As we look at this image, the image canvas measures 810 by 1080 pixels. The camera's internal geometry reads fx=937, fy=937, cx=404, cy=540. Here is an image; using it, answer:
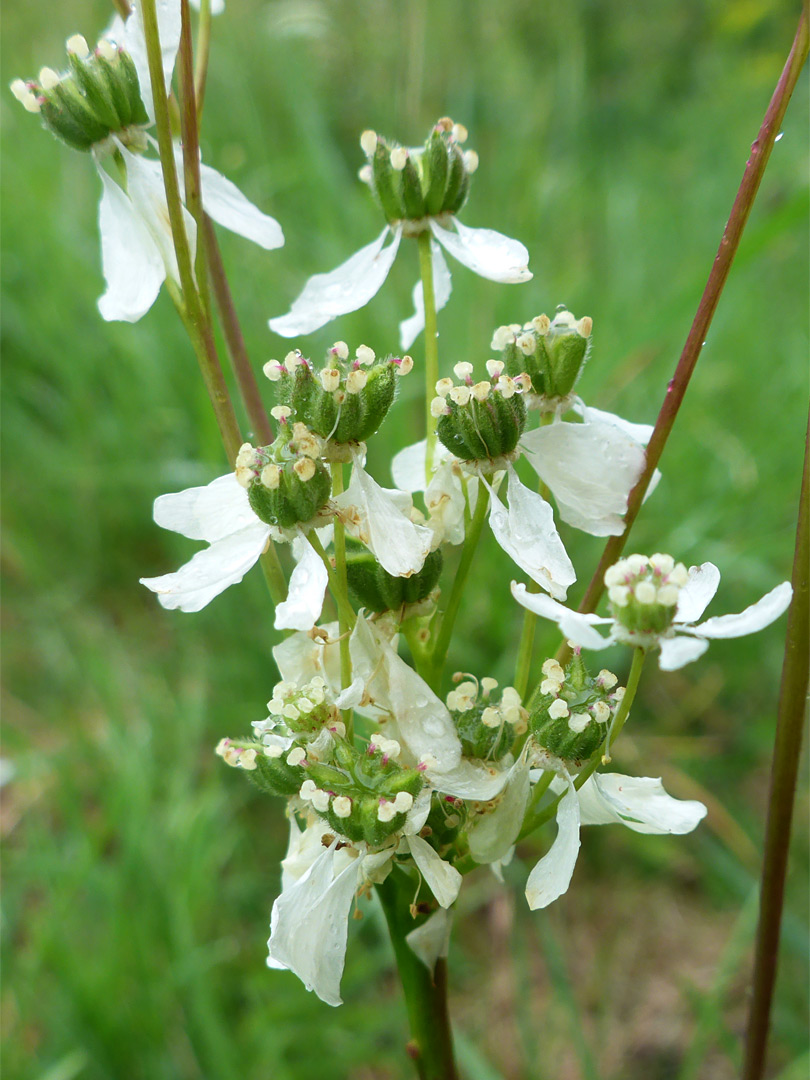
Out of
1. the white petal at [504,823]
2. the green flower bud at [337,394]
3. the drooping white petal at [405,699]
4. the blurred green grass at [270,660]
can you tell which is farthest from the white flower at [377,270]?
the blurred green grass at [270,660]

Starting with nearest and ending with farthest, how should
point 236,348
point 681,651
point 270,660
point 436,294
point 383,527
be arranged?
point 681,651 < point 383,527 < point 236,348 < point 436,294 < point 270,660

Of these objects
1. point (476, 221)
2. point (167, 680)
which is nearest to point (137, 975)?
point (167, 680)

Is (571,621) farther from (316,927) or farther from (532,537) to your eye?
(316,927)

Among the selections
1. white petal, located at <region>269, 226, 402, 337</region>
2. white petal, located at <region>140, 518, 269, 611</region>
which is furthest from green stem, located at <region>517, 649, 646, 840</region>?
white petal, located at <region>269, 226, 402, 337</region>

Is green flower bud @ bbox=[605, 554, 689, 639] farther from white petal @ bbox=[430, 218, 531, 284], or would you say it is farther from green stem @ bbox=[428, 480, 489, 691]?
white petal @ bbox=[430, 218, 531, 284]

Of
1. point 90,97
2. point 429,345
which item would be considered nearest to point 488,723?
point 429,345

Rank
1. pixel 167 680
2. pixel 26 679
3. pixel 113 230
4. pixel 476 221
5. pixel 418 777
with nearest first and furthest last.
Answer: pixel 418 777, pixel 113 230, pixel 167 680, pixel 26 679, pixel 476 221

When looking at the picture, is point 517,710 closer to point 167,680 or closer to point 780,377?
point 167,680
